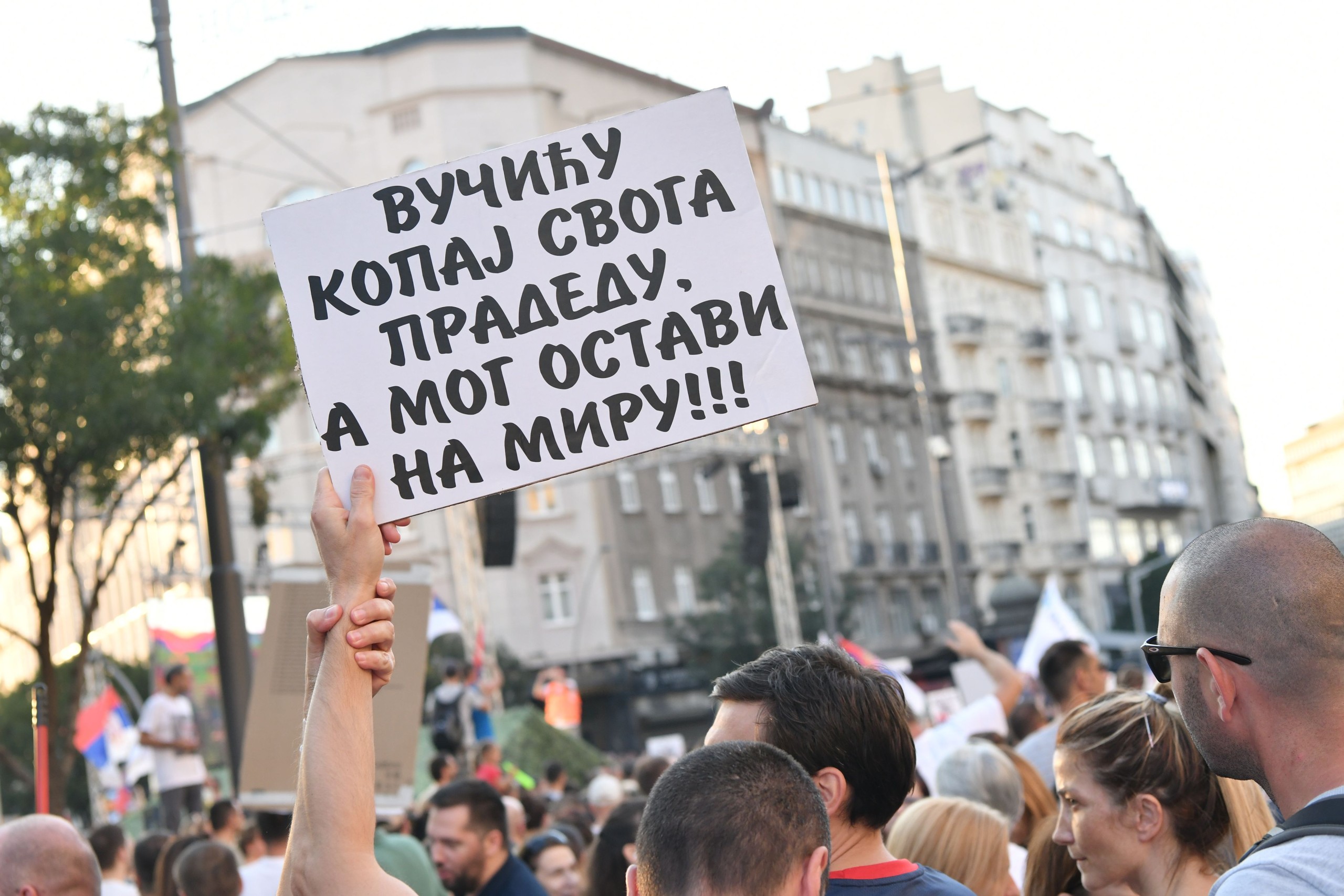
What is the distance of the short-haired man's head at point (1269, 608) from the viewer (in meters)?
2.52

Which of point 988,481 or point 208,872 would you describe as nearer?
point 208,872

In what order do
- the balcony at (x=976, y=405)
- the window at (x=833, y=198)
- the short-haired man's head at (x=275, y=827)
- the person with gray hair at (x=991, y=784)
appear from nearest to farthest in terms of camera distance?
the person with gray hair at (x=991, y=784) → the short-haired man's head at (x=275, y=827) → the window at (x=833, y=198) → the balcony at (x=976, y=405)

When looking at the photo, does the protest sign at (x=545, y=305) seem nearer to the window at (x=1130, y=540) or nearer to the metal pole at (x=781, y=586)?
the metal pole at (x=781, y=586)

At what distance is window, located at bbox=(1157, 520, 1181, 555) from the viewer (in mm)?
82188

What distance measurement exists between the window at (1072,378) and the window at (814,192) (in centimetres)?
1608

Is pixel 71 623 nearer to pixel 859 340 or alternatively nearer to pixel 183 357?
pixel 859 340

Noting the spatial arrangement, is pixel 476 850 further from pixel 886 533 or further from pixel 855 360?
pixel 855 360

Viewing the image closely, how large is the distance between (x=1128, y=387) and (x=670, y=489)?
36.4m

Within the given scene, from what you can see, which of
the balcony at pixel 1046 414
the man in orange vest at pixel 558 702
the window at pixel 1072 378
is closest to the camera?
the man in orange vest at pixel 558 702

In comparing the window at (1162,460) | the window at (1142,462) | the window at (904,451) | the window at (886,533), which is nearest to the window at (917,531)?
the window at (886,533)

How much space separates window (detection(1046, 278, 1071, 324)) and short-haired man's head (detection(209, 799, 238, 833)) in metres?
70.4

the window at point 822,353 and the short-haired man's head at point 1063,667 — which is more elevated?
the window at point 822,353

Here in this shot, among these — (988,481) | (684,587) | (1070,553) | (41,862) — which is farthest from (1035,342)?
(41,862)

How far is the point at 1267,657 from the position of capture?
2525mm
